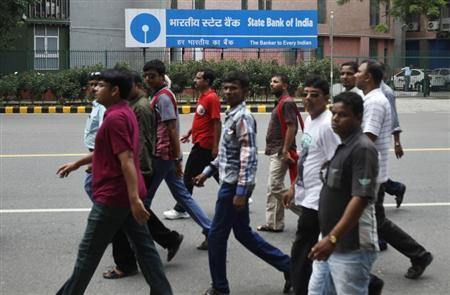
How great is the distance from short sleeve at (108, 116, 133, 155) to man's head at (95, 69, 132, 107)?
20 centimetres

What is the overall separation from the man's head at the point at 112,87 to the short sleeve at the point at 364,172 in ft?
5.04

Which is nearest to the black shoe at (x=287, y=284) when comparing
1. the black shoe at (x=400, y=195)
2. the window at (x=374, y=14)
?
the black shoe at (x=400, y=195)

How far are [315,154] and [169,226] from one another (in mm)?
3085

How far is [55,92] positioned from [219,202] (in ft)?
67.3

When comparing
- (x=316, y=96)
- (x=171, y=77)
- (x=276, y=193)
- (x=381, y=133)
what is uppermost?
(x=171, y=77)

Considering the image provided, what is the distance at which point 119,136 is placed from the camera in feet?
13.1

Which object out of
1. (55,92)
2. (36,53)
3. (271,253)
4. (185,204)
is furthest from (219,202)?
(36,53)

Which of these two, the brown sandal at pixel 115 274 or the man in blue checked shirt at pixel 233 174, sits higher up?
the man in blue checked shirt at pixel 233 174

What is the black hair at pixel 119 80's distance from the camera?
4.18m

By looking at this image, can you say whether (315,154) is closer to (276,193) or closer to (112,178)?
(112,178)

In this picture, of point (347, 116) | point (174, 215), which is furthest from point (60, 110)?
point (347, 116)

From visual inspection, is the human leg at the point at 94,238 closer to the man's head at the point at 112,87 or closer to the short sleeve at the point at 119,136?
the short sleeve at the point at 119,136

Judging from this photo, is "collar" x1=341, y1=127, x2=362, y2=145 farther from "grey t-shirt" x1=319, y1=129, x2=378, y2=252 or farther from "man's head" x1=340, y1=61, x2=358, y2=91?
"man's head" x1=340, y1=61, x2=358, y2=91

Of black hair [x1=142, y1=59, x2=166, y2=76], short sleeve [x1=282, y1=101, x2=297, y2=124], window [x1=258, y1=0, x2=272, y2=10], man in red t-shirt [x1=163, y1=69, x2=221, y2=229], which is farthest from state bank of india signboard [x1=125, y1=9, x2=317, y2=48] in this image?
black hair [x1=142, y1=59, x2=166, y2=76]
